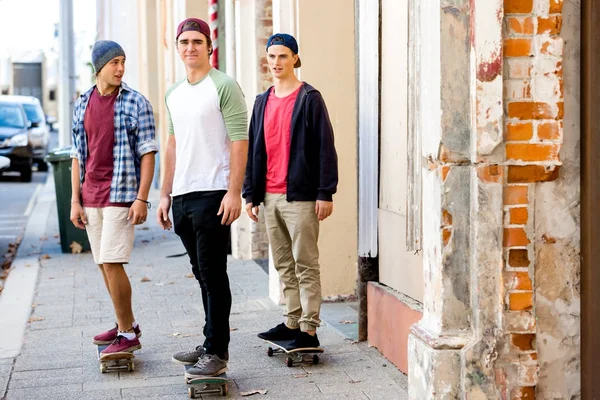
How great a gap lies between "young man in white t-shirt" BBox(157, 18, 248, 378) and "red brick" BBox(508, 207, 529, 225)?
5.09 ft

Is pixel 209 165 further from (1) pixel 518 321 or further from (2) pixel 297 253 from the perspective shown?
(1) pixel 518 321

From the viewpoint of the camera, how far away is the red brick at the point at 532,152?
181 inches

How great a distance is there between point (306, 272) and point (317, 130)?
89 centimetres

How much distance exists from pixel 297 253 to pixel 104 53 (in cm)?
168

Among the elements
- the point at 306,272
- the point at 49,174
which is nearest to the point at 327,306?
the point at 306,272

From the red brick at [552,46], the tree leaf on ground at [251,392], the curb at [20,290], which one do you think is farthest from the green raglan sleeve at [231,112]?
the curb at [20,290]

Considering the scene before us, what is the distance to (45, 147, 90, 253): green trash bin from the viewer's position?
39.3ft

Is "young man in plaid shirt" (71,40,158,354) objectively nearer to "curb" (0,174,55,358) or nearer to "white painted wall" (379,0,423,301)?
"curb" (0,174,55,358)

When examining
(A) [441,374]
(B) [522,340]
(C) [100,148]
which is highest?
(C) [100,148]

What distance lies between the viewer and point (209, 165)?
561 centimetres

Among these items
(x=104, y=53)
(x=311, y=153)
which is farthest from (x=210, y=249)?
(x=104, y=53)

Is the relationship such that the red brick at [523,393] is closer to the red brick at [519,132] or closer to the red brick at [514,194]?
the red brick at [514,194]

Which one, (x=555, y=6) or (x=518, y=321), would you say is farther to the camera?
(x=518, y=321)

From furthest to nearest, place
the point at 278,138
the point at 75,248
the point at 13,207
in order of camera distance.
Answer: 1. the point at 13,207
2. the point at 75,248
3. the point at 278,138
